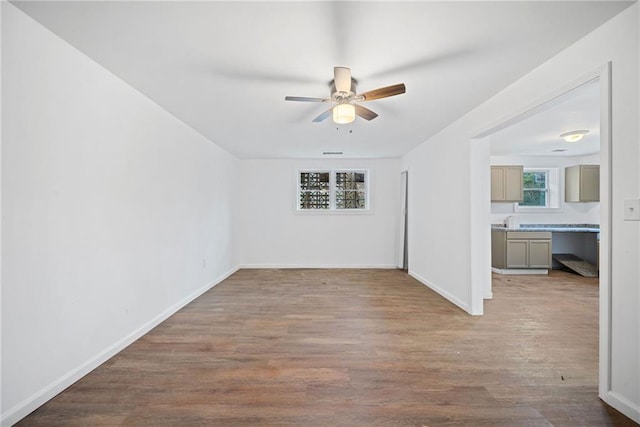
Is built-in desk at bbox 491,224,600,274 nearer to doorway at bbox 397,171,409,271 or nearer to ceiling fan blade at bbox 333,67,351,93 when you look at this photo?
doorway at bbox 397,171,409,271

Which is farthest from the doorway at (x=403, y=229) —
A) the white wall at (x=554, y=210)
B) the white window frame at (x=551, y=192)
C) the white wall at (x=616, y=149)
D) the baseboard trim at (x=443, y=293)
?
the white window frame at (x=551, y=192)

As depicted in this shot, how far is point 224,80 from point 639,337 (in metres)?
3.26

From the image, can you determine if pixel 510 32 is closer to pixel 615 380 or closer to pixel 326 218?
pixel 615 380

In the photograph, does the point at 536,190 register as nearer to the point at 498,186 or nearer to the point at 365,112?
the point at 498,186

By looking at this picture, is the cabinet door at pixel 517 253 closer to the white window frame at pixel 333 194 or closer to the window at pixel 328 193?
the white window frame at pixel 333 194

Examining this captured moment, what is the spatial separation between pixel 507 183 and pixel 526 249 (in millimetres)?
1304

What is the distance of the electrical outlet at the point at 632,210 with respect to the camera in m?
1.62

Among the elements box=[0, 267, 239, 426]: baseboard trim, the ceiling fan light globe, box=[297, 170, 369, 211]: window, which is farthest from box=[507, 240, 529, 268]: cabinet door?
box=[0, 267, 239, 426]: baseboard trim

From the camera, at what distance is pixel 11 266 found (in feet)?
5.36

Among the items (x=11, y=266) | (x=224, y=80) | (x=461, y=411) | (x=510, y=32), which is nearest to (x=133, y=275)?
(x=11, y=266)

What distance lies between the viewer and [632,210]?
164cm

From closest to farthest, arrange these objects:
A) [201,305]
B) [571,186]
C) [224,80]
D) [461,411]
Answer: [461,411], [224,80], [201,305], [571,186]

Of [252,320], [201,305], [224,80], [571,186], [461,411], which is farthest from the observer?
[571,186]

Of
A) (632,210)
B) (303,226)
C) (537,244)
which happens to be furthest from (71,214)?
(537,244)
